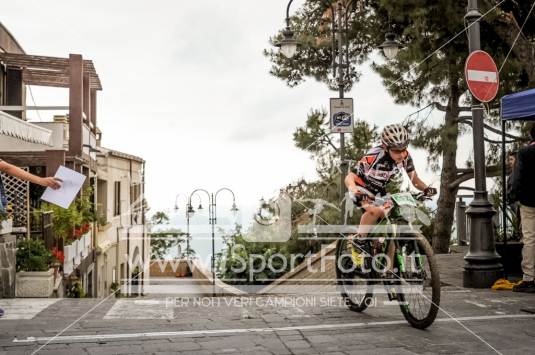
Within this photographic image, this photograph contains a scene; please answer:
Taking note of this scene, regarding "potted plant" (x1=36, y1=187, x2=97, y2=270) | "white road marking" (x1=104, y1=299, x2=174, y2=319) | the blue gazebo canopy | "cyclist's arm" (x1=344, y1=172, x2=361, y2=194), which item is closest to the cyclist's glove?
"cyclist's arm" (x1=344, y1=172, x2=361, y2=194)

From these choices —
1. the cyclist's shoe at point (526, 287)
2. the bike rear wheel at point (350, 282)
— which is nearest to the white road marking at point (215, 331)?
the bike rear wheel at point (350, 282)

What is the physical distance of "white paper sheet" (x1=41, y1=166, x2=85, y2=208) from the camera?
5.27m

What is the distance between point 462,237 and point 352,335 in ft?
41.4

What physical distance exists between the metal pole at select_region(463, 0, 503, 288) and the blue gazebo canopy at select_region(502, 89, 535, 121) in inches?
16.0

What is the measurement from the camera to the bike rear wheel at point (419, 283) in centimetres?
544

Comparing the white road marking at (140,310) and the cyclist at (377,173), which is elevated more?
the cyclist at (377,173)

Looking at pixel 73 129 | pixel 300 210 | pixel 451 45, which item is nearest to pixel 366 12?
pixel 451 45

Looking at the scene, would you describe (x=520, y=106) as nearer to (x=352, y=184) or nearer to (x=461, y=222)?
(x=352, y=184)

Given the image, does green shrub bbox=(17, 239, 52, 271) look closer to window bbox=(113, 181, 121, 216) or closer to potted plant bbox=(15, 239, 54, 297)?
potted plant bbox=(15, 239, 54, 297)

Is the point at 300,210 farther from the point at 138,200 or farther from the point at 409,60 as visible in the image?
the point at 138,200

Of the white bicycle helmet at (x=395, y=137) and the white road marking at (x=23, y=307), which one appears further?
the white road marking at (x=23, y=307)

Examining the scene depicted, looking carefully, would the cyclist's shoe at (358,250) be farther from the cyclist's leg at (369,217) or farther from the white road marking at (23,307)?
the white road marking at (23,307)

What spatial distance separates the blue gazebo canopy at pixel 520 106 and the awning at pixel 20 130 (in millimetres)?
7812

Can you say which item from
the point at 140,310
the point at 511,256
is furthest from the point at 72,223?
the point at 511,256
